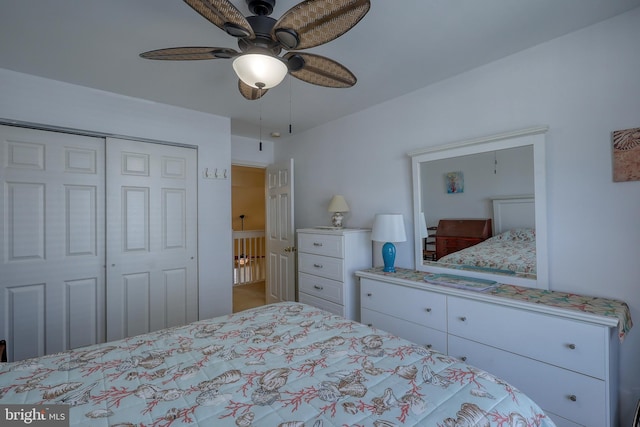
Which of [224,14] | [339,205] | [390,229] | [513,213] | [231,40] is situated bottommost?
[390,229]

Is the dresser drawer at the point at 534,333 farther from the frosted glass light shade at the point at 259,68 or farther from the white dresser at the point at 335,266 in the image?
the frosted glass light shade at the point at 259,68

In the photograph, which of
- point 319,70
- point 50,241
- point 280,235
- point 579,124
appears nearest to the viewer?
point 319,70

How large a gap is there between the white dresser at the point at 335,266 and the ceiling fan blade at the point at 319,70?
1.45 m

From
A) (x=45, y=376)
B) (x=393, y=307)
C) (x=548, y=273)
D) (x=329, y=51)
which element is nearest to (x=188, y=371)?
(x=45, y=376)

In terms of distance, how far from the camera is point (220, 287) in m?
3.27

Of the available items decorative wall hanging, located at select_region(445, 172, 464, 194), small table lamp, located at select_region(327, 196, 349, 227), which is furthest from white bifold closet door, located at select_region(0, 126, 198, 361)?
decorative wall hanging, located at select_region(445, 172, 464, 194)

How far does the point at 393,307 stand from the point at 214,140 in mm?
2555

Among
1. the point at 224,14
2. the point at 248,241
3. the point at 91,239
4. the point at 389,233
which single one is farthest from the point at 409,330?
the point at 248,241

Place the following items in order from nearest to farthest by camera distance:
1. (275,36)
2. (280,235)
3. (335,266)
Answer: (275,36), (335,266), (280,235)

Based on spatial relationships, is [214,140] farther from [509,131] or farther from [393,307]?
[509,131]

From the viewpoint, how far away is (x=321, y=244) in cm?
297

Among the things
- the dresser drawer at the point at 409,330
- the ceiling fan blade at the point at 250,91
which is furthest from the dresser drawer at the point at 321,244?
the ceiling fan blade at the point at 250,91

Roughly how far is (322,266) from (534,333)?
178 centimetres

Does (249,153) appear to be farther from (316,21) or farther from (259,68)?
(316,21)
